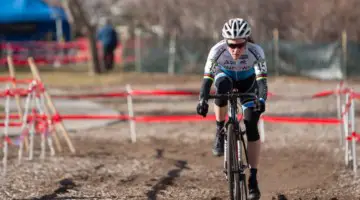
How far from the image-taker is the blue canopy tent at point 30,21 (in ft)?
113

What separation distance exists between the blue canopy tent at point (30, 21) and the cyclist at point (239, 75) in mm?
28519

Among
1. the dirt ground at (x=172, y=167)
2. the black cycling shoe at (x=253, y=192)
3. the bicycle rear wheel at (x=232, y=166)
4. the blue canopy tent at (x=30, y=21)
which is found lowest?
the dirt ground at (x=172, y=167)

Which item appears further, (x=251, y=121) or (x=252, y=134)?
(x=252, y=134)

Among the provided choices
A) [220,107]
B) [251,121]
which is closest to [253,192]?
[251,121]

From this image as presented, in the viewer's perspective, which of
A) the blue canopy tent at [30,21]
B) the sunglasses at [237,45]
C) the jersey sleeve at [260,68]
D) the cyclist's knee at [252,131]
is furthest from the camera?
the blue canopy tent at [30,21]

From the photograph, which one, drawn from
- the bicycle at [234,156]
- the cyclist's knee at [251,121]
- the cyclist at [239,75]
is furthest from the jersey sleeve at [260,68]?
the cyclist's knee at [251,121]

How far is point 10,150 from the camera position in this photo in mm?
11055

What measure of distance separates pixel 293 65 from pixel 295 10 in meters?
3.78

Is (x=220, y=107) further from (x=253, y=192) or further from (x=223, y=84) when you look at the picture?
(x=253, y=192)

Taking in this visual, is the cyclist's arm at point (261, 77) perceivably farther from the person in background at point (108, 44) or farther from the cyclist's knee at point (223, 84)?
the person in background at point (108, 44)

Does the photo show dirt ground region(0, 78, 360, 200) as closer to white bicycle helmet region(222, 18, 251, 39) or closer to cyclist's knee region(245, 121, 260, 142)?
cyclist's knee region(245, 121, 260, 142)

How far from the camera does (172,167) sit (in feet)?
30.6

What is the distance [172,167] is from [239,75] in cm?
267

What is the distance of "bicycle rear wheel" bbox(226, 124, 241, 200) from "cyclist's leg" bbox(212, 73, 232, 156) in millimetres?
478
